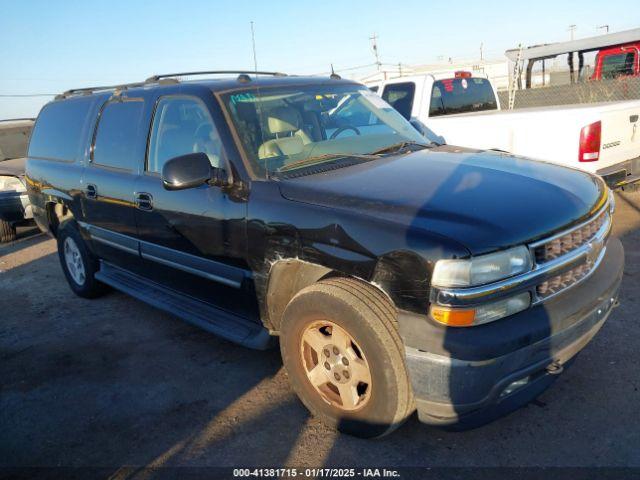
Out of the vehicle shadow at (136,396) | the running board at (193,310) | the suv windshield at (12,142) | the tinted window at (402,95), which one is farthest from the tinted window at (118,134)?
the suv windshield at (12,142)

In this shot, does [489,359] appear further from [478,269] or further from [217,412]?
[217,412]

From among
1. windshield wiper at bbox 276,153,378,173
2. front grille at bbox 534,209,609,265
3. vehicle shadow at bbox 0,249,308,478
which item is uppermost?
windshield wiper at bbox 276,153,378,173

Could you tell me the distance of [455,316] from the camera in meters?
2.26

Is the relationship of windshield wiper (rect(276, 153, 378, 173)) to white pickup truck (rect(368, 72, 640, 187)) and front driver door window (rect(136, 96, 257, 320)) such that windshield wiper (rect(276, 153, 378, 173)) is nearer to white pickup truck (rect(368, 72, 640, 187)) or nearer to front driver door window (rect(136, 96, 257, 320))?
front driver door window (rect(136, 96, 257, 320))

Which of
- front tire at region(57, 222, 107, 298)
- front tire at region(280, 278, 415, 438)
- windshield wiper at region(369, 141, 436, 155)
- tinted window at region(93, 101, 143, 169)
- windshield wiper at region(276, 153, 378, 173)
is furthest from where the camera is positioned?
front tire at region(57, 222, 107, 298)

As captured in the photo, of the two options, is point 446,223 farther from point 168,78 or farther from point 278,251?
point 168,78

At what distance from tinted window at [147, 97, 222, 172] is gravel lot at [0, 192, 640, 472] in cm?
145

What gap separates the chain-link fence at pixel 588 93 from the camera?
9469 mm

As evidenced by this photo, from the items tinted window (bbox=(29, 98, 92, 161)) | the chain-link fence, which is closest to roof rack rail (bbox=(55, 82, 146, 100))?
tinted window (bbox=(29, 98, 92, 161))

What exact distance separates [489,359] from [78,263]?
447 centimetres

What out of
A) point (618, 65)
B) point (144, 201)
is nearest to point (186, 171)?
point (144, 201)

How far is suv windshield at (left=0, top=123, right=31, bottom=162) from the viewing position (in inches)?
390

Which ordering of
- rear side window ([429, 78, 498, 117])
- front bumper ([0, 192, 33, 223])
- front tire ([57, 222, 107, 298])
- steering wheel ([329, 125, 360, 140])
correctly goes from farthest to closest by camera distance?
front bumper ([0, 192, 33, 223]) < rear side window ([429, 78, 498, 117]) < front tire ([57, 222, 107, 298]) < steering wheel ([329, 125, 360, 140])

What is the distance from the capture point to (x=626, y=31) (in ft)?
37.8
